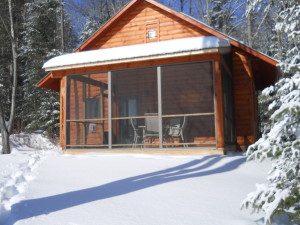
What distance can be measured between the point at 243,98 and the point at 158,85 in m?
3.46

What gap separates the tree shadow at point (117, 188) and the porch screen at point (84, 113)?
3.82m

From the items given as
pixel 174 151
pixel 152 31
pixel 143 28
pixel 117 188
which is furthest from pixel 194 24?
pixel 117 188

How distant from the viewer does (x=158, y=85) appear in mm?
7836

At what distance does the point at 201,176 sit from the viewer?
5.08 meters

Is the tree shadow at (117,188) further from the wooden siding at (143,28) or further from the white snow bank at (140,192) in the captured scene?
the wooden siding at (143,28)

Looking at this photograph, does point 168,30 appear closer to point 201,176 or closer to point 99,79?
point 99,79

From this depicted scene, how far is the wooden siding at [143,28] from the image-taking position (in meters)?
11.1

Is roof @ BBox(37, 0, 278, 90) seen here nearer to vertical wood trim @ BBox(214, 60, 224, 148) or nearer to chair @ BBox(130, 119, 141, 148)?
vertical wood trim @ BBox(214, 60, 224, 148)

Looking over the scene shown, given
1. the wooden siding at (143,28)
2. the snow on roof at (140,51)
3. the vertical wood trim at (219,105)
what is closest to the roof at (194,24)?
the wooden siding at (143,28)

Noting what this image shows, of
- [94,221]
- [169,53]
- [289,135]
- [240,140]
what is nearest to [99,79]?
[169,53]

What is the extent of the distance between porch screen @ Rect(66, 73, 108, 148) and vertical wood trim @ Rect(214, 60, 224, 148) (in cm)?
337

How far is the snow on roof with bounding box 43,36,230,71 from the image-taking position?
7.28 meters

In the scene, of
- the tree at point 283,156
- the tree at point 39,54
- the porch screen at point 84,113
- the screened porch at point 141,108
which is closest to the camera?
the tree at point 283,156

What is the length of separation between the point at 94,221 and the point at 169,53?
17.2ft
